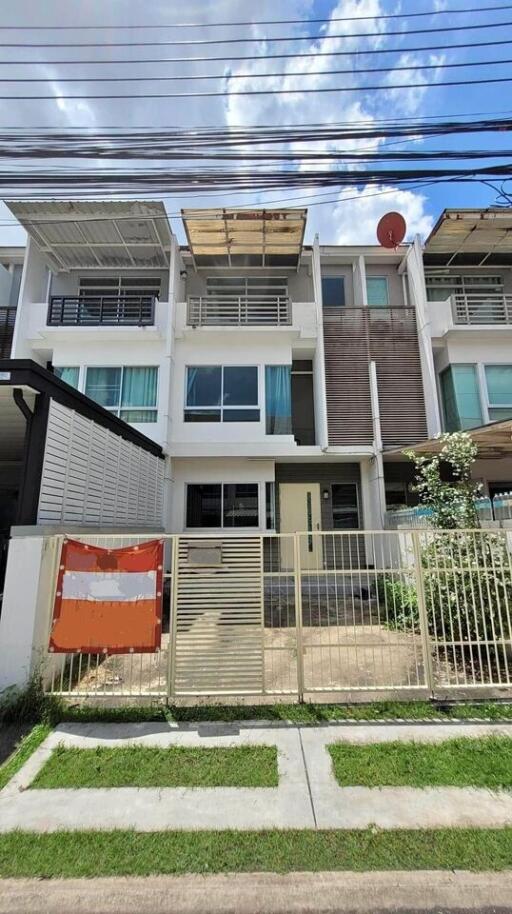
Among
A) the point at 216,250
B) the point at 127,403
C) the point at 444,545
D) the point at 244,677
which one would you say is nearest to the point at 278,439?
the point at 127,403

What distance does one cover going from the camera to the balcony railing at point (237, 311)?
12.7 metres

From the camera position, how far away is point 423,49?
559 cm

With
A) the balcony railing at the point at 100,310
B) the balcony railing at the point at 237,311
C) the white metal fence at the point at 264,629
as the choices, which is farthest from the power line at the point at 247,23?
the balcony railing at the point at 237,311

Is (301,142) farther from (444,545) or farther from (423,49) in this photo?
(444,545)

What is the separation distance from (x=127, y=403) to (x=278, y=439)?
172 inches

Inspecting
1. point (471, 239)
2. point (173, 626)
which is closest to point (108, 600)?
point (173, 626)

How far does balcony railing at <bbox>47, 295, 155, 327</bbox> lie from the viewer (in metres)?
12.5

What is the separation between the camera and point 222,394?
40.7 feet

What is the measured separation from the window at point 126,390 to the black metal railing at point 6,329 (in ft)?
9.34

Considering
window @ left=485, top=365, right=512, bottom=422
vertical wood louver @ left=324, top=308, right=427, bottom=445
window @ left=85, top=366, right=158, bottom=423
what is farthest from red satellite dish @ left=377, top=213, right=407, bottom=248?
window @ left=85, top=366, right=158, bottom=423

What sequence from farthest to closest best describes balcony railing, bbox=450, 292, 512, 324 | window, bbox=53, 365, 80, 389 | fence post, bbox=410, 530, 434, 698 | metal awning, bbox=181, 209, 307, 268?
balcony railing, bbox=450, 292, 512, 324
window, bbox=53, 365, 80, 389
metal awning, bbox=181, 209, 307, 268
fence post, bbox=410, 530, 434, 698

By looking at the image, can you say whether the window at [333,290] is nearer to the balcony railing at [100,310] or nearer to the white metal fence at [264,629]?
the balcony railing at [100,310]

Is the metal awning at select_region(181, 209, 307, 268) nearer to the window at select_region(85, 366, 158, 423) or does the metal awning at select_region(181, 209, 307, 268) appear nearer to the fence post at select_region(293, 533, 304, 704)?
the window at select_region(85, 366, 158, 423)

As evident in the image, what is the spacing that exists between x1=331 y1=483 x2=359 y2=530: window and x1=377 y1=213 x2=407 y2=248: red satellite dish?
727 cm
